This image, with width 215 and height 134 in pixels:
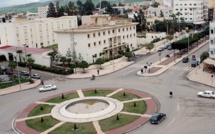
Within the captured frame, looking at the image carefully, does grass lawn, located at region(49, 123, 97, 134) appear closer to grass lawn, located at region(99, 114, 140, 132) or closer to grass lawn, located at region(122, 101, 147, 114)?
grass lawn, located at region(99, 114, 140, 132)

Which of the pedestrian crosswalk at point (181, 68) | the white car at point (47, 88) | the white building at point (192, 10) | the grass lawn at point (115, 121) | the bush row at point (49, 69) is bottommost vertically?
the grass lawn at point (115, 121)

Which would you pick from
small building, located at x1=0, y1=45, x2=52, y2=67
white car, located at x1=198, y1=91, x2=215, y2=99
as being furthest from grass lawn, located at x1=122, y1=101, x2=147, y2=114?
→ small building, located at x1=0, y1=45, x2=52, y2=67

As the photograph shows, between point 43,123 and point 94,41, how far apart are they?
3888 centimetres

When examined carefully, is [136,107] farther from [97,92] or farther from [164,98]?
[97,92]

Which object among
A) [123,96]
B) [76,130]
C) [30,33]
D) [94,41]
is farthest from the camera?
[30,33]

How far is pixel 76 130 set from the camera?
35781 mm

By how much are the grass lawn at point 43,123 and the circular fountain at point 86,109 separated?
95 centimetres

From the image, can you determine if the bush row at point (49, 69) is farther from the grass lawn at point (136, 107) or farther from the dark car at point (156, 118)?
the dark car at point (156, 118)

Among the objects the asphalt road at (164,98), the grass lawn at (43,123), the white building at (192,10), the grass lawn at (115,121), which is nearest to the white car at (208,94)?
the asphalt road at (164,98)

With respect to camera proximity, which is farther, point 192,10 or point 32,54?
point 192,10

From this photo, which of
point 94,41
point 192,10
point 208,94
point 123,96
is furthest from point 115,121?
point 192,10

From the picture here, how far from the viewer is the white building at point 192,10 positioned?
140250mm

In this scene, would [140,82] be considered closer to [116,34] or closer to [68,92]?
[68,92]

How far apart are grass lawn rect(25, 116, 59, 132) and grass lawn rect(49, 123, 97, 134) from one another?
1.49 metres
